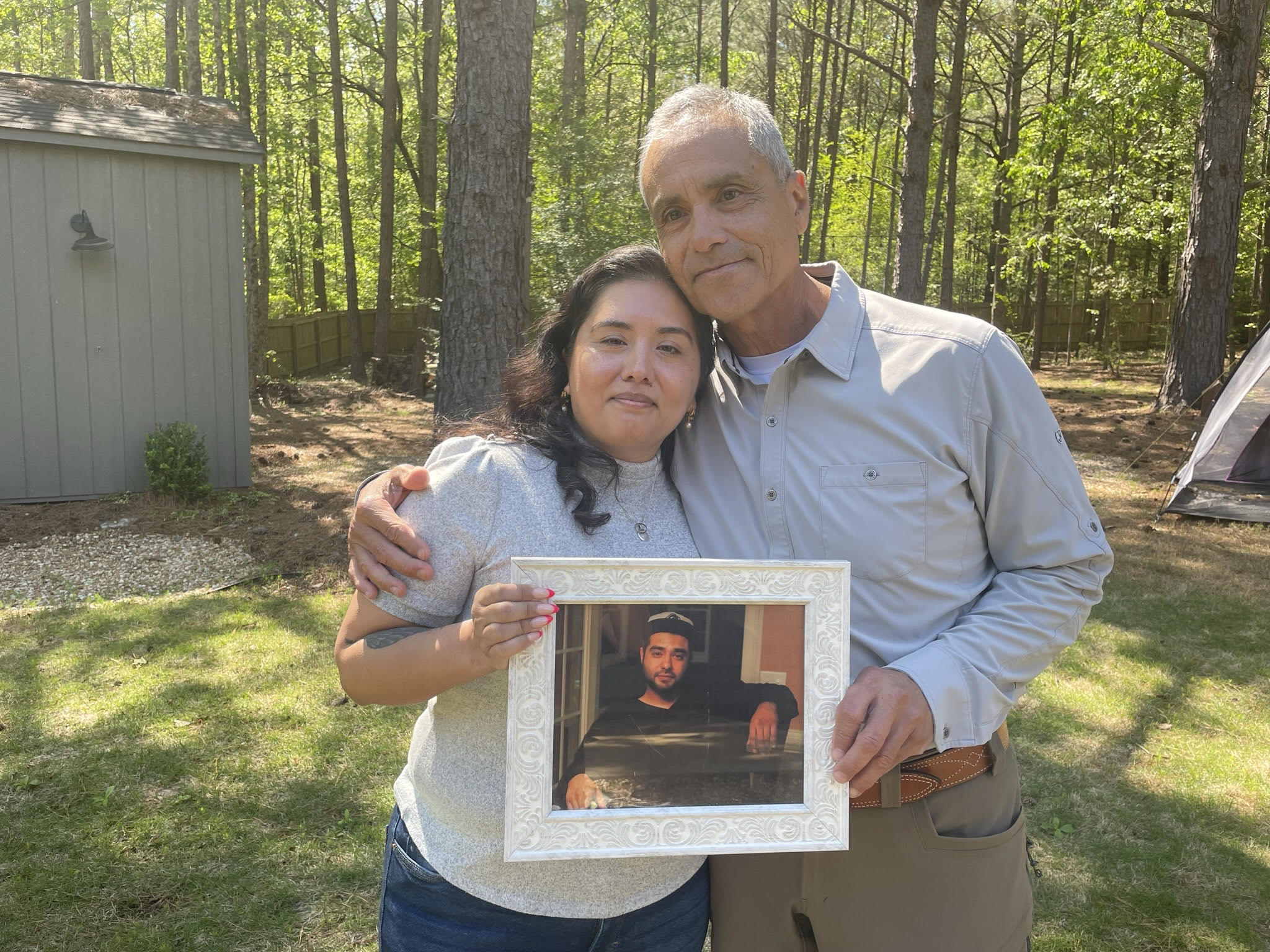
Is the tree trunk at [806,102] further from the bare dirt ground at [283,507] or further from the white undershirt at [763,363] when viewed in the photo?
the white undershirt at [763,363]

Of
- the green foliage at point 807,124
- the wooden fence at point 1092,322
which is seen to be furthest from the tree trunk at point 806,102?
the wooden fence at point 1092,322

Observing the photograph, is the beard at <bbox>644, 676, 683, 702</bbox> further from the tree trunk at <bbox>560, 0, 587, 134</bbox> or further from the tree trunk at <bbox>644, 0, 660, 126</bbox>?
the tree trunk at <bbox>644, 0, 660, 126</bbox>

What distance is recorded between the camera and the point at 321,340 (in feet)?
78.0

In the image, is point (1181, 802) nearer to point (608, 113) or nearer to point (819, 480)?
point (819, 480)

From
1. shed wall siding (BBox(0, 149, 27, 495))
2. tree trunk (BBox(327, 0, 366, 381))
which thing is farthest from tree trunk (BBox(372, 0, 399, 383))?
shed wall siding (BBox(0, 149, 27, 495))

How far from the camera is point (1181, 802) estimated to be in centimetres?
A: 411

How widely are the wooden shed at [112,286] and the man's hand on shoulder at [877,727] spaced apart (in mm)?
9585

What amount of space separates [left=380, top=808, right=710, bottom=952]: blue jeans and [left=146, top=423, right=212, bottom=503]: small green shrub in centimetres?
833

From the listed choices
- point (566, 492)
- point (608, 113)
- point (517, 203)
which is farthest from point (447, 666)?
point (608, 113)

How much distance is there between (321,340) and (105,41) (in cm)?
1167

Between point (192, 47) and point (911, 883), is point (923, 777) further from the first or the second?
point (192, 47)

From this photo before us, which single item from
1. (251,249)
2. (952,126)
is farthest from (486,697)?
(952,126)

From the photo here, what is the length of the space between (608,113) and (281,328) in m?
8.65

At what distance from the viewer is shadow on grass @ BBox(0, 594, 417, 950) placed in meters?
3.29
